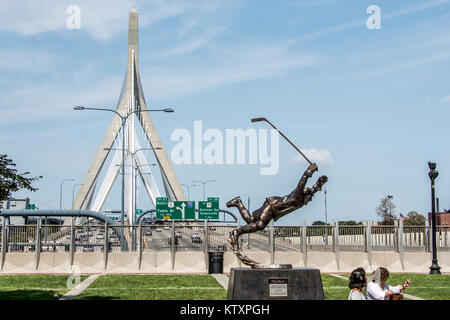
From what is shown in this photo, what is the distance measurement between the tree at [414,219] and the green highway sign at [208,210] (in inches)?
1064

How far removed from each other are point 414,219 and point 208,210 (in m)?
30.0

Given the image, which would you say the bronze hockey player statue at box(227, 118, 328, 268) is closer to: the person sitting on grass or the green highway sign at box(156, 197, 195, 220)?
the person sitting on grass

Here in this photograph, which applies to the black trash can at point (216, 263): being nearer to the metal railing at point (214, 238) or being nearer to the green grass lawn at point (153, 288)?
the metal railing at point (214, 238)

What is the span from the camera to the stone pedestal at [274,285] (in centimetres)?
1316

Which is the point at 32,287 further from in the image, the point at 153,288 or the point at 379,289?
the point at 379,289

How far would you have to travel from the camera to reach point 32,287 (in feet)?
69.7

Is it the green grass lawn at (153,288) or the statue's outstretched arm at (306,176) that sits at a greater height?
the statue's outstretched arm at (306,176)

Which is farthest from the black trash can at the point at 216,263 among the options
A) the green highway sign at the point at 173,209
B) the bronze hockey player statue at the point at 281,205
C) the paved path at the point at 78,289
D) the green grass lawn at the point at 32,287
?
the green highway sign at the point at 173,209

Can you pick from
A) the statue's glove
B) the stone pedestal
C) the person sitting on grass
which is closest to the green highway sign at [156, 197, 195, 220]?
the statue's glove

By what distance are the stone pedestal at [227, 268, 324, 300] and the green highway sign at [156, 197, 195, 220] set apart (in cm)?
4876
